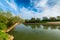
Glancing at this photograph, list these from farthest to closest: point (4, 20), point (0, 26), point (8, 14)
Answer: point (8, 14), point (4, 20), point (0, 26)

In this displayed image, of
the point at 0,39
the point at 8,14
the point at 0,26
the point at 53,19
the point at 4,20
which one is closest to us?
the point at 0,39

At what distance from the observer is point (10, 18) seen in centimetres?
3094

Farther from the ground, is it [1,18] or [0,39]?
[1,18]

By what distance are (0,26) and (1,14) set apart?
20.5 ft

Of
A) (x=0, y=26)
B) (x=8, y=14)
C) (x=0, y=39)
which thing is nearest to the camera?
(x=0, y=39)

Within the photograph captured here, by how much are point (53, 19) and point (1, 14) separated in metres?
43.0

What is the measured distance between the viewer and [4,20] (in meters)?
25.2

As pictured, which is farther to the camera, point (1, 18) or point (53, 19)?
point (53, 19)

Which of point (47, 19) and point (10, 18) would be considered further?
point (47, 19)

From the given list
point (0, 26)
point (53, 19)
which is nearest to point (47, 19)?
point (53, 19)

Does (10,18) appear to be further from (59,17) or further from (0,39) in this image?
(59,17)

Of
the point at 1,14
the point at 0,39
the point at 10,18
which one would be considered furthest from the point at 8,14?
the point at 0,39

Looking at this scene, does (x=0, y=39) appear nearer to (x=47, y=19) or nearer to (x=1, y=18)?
(x=1, y=18)

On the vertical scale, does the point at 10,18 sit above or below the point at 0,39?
above
